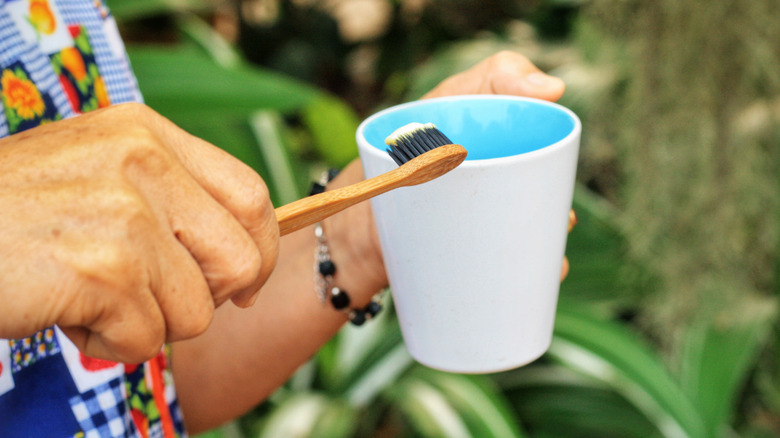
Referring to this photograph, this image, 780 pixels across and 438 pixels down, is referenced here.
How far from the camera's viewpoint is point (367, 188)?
1.02 ft

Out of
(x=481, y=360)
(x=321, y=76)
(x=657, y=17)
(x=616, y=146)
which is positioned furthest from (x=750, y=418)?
(x=321, y=76)

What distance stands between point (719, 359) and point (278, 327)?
2.62 ft

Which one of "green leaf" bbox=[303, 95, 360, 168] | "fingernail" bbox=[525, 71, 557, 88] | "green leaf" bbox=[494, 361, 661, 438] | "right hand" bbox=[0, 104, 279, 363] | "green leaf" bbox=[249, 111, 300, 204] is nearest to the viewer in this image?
"right hand" bbox=[0, 104, 279, 363]

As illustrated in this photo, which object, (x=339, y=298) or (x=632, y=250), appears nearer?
(x=339, y=298)

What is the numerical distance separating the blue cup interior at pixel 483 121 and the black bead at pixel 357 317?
148mm

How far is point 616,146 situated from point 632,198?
108 millimetres

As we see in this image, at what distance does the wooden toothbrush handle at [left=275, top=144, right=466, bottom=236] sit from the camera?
30 centimetres

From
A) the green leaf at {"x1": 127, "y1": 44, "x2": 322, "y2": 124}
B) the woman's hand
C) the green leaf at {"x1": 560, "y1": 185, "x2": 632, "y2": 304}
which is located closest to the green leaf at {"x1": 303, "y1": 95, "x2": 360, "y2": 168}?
the green leaf at {"x1": 127, "y1": 44, "x2": 322, "y2": 124}

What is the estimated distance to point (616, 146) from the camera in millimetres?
1232

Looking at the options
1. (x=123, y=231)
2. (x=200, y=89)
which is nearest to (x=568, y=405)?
(x=200, y=89)

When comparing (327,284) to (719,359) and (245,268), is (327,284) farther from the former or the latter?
(719,359)

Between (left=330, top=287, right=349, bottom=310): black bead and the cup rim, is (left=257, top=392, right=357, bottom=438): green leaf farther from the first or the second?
the cup rim

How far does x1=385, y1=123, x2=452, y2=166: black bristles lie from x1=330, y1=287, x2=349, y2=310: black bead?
0.58 ft

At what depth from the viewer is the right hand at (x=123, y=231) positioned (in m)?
0.24
